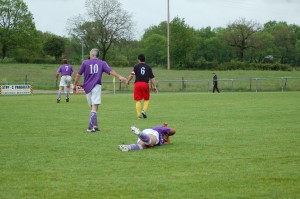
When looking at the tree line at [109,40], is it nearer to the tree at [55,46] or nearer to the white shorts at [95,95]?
the tree at [55,46]

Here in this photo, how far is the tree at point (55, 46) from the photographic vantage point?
104 meters

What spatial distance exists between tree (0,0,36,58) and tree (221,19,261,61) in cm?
4201

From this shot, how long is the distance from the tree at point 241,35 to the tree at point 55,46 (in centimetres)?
3565

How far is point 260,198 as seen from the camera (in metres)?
5.45

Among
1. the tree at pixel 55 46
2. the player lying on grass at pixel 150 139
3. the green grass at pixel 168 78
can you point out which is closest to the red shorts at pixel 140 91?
the player lying on grass at pixel 150 139

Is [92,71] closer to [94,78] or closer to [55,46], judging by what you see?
[94,78]

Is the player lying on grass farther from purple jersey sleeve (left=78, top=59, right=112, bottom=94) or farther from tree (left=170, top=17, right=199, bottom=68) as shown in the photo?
tree (left=170, top=17, right=199, bottom=68)

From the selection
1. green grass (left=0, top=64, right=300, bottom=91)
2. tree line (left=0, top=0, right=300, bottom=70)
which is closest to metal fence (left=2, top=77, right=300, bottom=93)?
green grass (left=0, top=64, right=300, bottom=91)

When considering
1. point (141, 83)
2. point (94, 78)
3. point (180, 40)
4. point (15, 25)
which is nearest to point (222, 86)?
point (141, 83)

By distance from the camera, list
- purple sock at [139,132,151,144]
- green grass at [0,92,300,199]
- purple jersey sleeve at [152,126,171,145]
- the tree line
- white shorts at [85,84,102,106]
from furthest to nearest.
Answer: the tree line
white shorts at [85,84,102,106]
purple jersey sleeve at [152,126,171,145]
purple sock at [139,132,151,144]
green grass at [0,92,300,199]

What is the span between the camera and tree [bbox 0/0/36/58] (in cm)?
9625

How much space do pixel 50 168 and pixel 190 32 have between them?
87578mm

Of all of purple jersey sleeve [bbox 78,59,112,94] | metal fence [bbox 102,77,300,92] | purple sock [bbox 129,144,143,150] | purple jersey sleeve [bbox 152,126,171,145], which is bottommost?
metal fence [bbox 102,77,300,92]

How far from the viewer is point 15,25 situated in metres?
99.4
